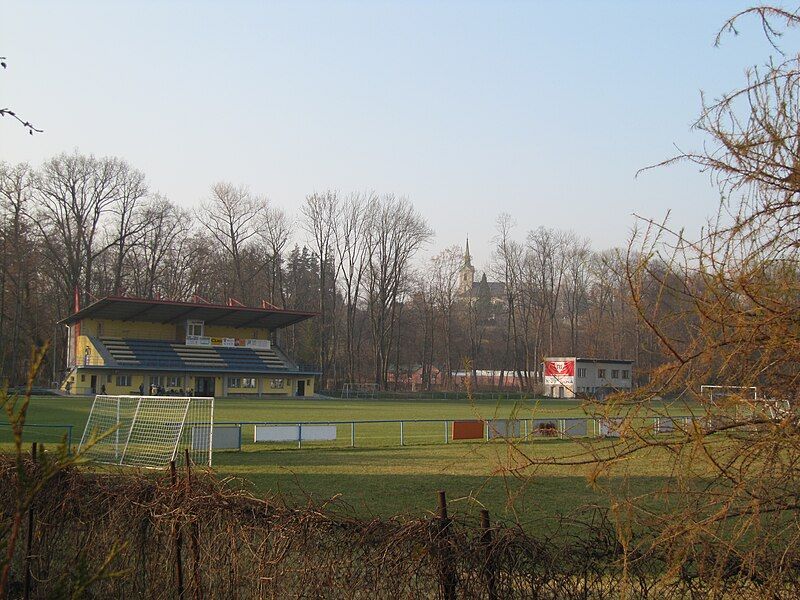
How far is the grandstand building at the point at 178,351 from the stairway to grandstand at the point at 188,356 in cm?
7

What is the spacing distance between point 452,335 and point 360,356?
33.1 ft

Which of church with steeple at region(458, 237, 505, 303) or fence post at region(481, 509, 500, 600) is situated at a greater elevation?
church with steeple at region(458, 237, 505, 303)

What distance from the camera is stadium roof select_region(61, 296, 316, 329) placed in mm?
60594

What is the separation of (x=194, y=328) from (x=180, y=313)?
8.21 feet

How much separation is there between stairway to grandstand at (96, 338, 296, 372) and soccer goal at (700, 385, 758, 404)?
2369 inches

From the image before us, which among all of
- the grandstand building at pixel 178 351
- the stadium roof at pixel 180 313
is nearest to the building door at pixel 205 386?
the grandstand building at pixel 178 351

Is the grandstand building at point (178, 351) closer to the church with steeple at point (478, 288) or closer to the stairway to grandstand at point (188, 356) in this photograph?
the stairway to grandstand at point (188, 356)

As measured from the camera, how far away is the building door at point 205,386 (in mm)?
64375

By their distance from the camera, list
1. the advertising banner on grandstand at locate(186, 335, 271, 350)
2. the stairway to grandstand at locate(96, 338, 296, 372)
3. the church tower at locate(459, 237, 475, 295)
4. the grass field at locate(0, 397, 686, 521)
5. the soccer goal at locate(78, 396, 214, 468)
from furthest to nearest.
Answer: the church tower at locate(459, 237, 475, 295), the advertising banner on grandstand at locate(186, 335, 271, 350), the stairway to grandstand at locate(96, 338, 296, 372), the soccer goal at locate(78, 396, 214, 468), the grass field at locate(0, 397, 686, 521)

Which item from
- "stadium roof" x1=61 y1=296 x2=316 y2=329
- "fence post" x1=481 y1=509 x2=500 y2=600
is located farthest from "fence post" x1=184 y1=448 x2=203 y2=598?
"stadium roof" x1=61 y1=296 x2=316 y2=329

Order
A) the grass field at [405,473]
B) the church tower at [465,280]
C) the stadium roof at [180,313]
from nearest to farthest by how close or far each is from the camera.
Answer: the grass field at [405,473] < the stadium roof at [180,313] < the church tower at [465,280]

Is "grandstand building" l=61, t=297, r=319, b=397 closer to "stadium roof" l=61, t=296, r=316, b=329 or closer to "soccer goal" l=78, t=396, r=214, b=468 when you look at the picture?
"stadium roof" l=61, t=296, r=316, b=329

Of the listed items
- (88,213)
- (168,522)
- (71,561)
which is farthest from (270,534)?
(88,213)

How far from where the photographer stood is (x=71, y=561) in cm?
604
